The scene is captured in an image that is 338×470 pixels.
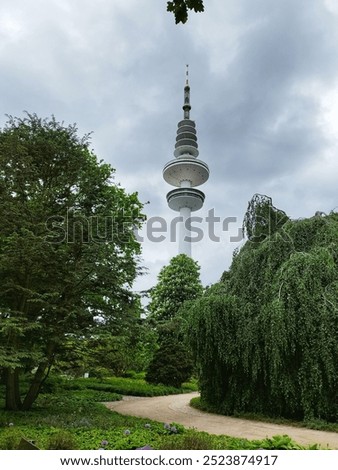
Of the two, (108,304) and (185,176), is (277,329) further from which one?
(185,176)

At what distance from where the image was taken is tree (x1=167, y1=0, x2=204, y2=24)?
362cm

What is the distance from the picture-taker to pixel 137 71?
10.5 m

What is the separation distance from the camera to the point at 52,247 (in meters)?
9.76

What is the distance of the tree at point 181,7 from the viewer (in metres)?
3.62

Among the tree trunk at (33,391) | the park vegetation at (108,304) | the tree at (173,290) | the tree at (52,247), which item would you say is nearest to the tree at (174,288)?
the tree at (173,290)

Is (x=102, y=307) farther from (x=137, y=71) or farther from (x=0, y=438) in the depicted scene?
(x=137, y=71)

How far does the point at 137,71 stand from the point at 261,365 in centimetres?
803

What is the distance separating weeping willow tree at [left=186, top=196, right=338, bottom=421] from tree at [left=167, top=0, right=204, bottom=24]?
25.4ft

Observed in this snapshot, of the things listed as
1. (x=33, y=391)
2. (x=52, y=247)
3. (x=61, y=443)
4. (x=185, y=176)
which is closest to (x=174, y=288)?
(x=33, y=391)

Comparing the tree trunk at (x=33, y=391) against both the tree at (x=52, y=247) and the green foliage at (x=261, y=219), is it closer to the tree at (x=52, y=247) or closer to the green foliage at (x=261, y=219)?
the tree at (x=52, y=247)

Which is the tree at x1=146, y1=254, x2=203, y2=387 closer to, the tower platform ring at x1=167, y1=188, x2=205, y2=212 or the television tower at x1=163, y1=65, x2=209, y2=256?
the television tower at x1=163, y1=65, x2=209, y2=256

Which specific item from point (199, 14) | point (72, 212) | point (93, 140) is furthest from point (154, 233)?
point (199, 14)

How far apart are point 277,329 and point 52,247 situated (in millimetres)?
5609

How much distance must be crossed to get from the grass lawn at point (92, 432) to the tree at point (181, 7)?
4479 millimetres
